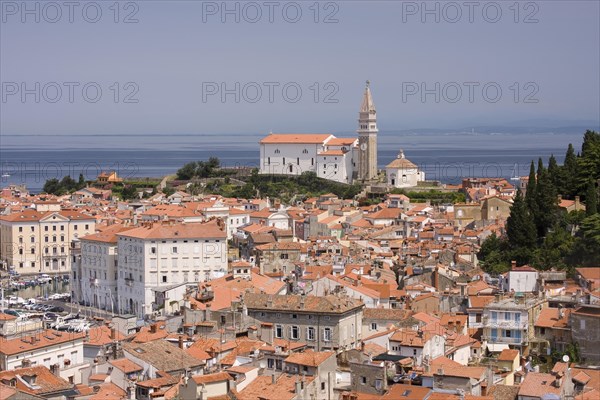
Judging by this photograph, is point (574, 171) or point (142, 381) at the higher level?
point (574, 171)

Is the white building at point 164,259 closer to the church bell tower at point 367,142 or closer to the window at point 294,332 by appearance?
the window at point 294,332

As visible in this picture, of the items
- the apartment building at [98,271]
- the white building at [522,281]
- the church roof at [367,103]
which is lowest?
the apartment building at [98,271]

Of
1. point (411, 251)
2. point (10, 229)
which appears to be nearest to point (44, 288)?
point (10, 229)

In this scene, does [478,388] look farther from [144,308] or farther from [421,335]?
[144,308]

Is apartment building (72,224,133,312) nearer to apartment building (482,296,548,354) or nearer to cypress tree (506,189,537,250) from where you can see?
cypress tree (506,189,537,250)

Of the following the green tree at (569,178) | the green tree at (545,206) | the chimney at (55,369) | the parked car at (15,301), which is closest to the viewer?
the chimney at (55,369)

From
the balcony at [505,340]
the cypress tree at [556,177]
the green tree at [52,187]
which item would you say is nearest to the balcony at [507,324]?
the balcony at [505,340]

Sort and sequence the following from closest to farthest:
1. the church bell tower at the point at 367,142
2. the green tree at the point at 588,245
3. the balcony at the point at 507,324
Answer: the balcony at the point at 507,324 → the green tree at the point at 588,245 → the church bell tower at the point at 367,142
